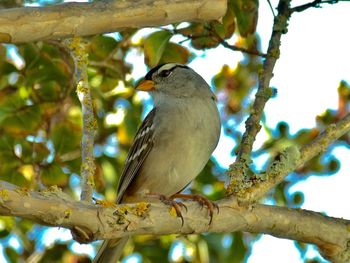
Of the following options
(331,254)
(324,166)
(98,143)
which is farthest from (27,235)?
(331,254)

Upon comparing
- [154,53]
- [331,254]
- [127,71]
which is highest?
[127,71]

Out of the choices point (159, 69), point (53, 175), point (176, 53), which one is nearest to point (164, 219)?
point (53, 175)

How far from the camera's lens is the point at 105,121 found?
5.83m

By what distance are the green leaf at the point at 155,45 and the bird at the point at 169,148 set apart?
42 centimetres

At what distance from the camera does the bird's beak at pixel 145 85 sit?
18.0ft

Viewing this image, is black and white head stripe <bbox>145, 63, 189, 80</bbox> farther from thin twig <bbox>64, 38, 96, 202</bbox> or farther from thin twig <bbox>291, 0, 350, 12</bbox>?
thin twig <bbox>64, 38, 96, 202</bbox>

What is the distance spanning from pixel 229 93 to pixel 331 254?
227 cm

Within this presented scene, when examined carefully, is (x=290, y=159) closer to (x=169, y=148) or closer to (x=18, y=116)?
(x=169, y=148)

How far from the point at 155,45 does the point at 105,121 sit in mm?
1189

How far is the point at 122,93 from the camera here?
18.9 ft

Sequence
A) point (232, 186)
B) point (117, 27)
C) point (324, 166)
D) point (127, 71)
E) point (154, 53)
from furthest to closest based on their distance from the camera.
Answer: point (127, 71) < point (324, 166) < point (154, 53) < point (232, 186) < point (117, 27)

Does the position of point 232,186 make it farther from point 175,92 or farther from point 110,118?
point 110,118

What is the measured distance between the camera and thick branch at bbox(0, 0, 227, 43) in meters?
2.94

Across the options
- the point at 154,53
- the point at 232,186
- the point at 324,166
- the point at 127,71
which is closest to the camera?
the point at 232,186
